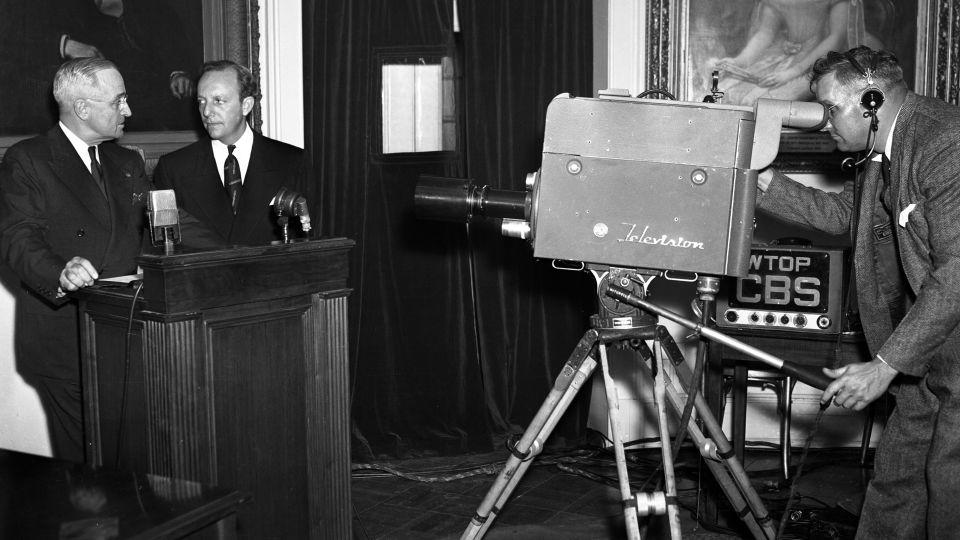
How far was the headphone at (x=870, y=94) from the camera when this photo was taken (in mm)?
2812

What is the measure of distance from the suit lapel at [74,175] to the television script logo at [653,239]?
1719 mm

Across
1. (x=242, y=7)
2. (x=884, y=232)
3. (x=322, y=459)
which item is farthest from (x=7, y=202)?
(x=884, y=232)

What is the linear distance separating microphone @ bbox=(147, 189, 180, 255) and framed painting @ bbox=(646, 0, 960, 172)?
103 inches

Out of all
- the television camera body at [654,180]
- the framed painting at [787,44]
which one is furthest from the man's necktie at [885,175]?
the framed painting at [787,44]

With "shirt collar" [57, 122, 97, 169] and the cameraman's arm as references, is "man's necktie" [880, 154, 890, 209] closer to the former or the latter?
the cameraman's arm

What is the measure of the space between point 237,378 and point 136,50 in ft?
5.83

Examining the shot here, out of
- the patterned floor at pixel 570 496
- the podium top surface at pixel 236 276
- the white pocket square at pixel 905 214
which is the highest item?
the white pocket square at pixel 905 214

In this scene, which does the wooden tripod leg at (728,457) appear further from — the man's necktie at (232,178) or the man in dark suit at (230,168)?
→ the man's necktie at (232,178)

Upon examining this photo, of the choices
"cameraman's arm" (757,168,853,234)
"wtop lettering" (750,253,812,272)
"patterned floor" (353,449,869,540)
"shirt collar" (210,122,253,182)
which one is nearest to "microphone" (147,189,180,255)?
"shirt collar" (210,122,253,182)

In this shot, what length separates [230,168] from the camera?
3.73 meters

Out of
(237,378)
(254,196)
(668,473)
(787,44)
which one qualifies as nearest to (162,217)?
(237,378)

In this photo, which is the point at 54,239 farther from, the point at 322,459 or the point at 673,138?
the point at 673,138

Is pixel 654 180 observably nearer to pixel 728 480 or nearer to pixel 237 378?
pixel 728 480

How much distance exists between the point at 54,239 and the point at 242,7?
59.8 inches
